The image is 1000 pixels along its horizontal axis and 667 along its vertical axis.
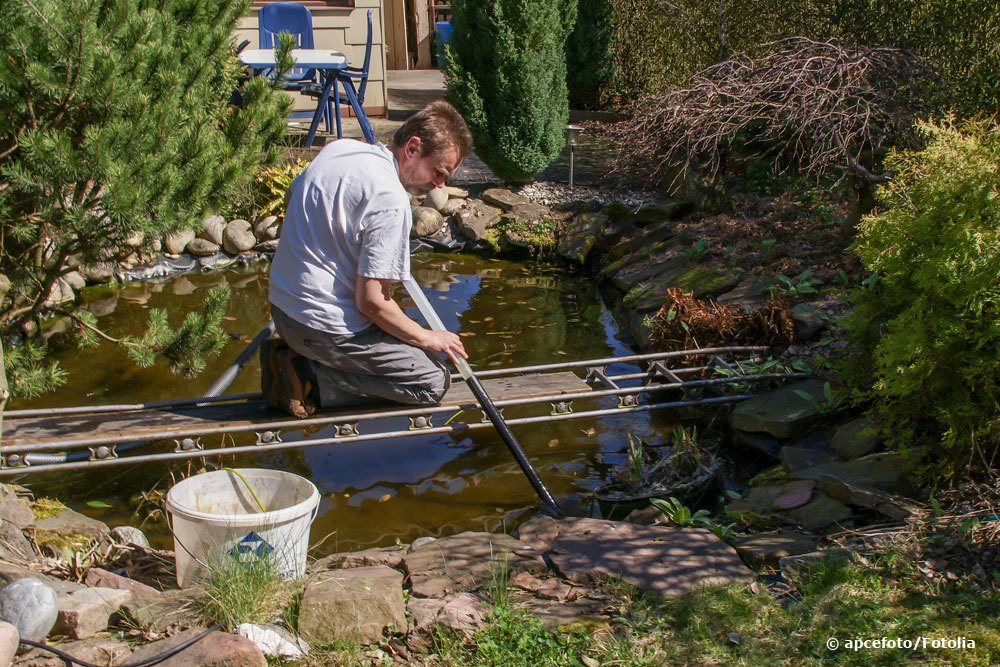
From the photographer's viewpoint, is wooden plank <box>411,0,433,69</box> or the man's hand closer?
the man's hand

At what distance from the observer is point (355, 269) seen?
12.4 ft

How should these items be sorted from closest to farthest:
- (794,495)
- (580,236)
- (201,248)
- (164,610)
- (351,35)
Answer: (164,610) → (794,495) → (201,248) → (580,236) → (351,35)

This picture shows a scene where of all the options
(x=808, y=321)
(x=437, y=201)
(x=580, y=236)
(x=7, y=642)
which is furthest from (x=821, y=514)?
(x=437, y=201)

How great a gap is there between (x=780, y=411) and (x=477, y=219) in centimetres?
487

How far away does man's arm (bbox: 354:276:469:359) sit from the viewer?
12.0 ft

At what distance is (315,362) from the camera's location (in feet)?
13.1

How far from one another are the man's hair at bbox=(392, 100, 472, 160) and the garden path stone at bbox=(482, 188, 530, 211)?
5.60 meters

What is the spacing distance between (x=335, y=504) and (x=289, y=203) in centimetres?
155

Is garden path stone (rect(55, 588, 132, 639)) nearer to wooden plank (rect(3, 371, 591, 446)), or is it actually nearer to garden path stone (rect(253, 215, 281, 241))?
wooden plank (rect(3, 371, 591, 446))

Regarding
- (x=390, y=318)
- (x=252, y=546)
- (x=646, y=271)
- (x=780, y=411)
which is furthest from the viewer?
(x=646, y=271)

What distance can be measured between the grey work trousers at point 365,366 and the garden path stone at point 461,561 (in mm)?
710

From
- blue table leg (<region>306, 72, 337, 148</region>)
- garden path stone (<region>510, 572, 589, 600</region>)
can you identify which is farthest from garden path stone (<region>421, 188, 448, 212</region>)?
garden path stone (<region>510, 572, 589, 600</region>)

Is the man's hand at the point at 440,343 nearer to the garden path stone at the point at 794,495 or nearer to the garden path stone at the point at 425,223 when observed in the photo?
Answer: the garden path stone at the point at 794,495

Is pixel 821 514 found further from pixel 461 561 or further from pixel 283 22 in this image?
pixel 283 22
